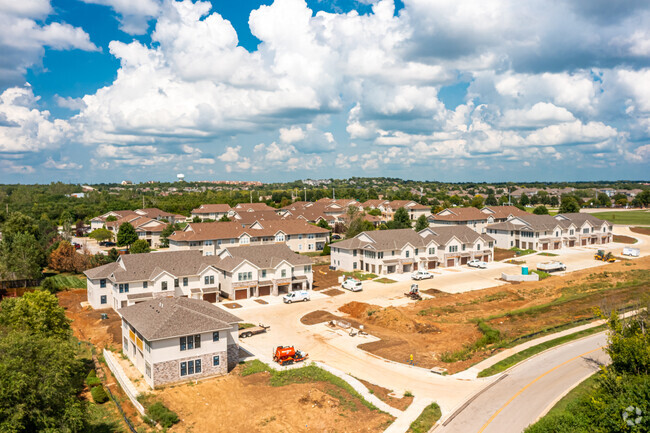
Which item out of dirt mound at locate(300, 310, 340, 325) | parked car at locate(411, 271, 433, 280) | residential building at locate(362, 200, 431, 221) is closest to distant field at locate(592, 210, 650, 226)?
residential building at locate(362, 200, 431, 221)

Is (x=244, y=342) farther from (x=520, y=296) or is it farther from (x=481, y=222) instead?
(x=481, y=222)

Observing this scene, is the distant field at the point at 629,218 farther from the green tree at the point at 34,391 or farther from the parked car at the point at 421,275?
the green tree at the point at 34,391

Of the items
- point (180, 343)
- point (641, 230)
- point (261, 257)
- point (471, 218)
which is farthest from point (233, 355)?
point (641, 230)

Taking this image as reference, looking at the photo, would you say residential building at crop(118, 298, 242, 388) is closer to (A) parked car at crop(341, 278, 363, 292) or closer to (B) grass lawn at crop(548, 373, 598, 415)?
(B) grass lawn at crop(548, 373, 598, 415)

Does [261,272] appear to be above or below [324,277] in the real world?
above

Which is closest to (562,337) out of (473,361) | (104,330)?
(473,361)

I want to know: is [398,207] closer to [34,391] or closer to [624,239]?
Answer: [624,239]
